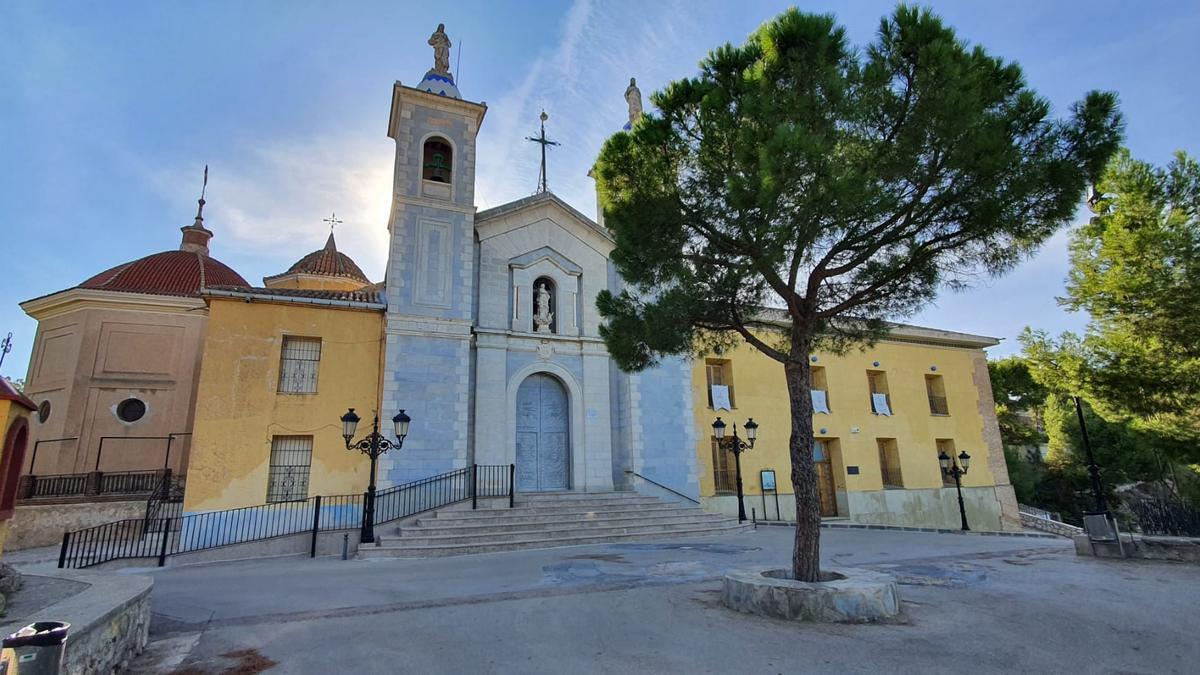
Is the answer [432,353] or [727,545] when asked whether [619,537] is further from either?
[432,353]

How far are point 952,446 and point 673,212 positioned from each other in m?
19.4

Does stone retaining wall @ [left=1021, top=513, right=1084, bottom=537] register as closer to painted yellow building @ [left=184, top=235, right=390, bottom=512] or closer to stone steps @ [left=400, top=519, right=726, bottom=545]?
stone steps @ [left=400, top=519, right=726, bottom=545]

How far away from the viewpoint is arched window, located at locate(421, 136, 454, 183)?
52.0 ft

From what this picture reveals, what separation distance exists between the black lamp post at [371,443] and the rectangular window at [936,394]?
18902 millimetres

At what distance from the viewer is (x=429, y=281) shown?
575 inches

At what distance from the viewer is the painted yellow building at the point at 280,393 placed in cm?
1238

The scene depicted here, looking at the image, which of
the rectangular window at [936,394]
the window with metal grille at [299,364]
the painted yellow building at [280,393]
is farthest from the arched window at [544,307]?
the rectangular window at [936,394]

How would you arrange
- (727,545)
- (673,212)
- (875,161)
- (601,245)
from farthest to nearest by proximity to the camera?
(601,245)
(727,545)
(673,212)
(875,161)

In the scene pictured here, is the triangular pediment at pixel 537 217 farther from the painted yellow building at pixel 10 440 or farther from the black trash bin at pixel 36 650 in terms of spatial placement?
the black trash bin at pixel 36 650

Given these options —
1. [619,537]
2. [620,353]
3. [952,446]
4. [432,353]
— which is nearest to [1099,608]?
[620,353]

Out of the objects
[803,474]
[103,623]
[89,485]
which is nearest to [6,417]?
[103,623]

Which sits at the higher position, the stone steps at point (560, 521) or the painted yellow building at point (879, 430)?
the painted yellow building at point (879, 430)

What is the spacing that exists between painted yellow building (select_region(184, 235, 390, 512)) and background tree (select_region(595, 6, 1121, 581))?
9.04 m

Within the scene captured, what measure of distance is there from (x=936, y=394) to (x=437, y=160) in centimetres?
1962
